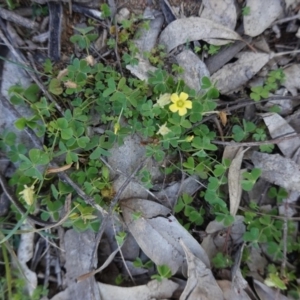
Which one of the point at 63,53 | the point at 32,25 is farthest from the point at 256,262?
the point at 32,25

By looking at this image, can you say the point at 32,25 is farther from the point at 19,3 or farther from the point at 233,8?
the point at 233,8

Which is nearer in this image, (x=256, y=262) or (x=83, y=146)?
(x=83, y=146)

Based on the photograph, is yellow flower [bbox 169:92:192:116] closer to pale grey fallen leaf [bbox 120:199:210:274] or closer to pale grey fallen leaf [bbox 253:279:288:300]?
pale grey fallen leaf [bbox 120:199:210:274]

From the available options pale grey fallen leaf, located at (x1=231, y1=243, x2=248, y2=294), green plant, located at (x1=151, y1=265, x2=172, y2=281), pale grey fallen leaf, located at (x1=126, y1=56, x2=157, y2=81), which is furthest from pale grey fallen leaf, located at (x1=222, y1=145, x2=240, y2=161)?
green plant, located at (x1=151, y1=265, x2=172, y2=281)

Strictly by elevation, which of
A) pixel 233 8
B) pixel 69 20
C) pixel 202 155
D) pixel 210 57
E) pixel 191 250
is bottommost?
pixel 191 250

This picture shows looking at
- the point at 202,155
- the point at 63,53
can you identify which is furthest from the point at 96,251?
the point at 63,53

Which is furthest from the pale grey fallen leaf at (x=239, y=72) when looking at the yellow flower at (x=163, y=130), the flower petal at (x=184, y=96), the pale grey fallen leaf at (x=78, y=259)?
the pale grey fallen leaf at (x=78, y=259)

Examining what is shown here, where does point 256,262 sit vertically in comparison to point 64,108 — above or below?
below
